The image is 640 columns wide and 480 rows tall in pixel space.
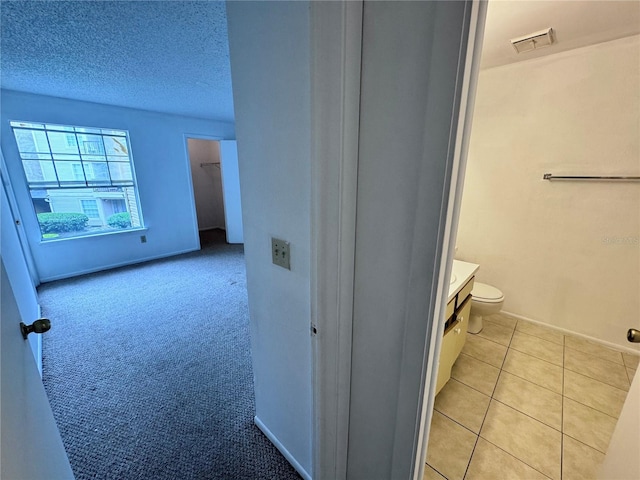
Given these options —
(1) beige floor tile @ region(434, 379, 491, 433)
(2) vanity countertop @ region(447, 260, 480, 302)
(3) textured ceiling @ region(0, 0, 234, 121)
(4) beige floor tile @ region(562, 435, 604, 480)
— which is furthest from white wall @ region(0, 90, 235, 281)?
(4) beige floor tile @ region(562, 435, 604, 480)

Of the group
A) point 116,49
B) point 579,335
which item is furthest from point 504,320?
point 116,49

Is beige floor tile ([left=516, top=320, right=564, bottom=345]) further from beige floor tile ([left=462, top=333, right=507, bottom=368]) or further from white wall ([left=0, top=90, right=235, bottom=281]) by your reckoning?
white wall ([left=0, top=90, right=235, bottom=281])

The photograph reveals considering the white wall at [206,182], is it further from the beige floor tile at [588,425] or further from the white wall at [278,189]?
the beige floor tile at [588,425]

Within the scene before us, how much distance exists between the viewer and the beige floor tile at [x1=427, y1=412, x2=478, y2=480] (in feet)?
4.34

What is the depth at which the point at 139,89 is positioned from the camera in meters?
2.83

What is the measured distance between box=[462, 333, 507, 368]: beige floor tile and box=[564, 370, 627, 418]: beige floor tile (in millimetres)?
380

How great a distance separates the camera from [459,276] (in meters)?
1.58

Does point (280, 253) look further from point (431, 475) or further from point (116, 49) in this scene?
point (116, 49)

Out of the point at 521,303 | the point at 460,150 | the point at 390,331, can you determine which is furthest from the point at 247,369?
the point at 521,303

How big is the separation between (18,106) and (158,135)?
139cm

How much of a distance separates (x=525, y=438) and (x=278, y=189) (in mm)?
1847

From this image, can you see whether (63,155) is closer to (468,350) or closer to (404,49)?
(404,49)

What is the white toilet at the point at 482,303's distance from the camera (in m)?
2.10

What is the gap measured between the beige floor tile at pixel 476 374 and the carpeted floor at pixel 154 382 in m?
1.26
